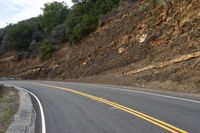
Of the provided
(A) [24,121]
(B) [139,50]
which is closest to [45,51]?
(B) [139,50]

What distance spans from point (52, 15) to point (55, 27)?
5.69m

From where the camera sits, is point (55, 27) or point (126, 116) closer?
point (126, 116)

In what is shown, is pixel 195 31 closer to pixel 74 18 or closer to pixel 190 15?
pixel 190 15

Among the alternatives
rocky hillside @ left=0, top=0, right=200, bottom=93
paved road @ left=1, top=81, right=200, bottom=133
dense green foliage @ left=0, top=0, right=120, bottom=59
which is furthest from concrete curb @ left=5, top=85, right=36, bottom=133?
dense green foliage @ left=0, top=0, right=120, bottom=59

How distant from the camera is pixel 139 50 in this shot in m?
36.3

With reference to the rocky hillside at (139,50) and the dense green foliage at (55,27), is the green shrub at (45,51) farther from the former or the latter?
the rocky hillside at (139,50)

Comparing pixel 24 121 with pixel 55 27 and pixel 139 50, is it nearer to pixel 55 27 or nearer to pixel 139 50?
pixel 139 50

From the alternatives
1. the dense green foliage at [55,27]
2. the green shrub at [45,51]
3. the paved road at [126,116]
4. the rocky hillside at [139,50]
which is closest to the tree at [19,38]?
the dense green foliage at [55,27]

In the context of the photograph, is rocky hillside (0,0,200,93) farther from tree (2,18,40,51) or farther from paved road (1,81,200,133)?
tree (2,18,40,51)

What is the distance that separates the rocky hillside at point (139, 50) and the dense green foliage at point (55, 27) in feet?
5.79

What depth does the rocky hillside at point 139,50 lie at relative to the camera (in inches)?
1056

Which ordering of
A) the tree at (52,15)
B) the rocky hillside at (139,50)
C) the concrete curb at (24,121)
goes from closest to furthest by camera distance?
the concrete curb at (24,121)
the rocky hillside at (139,50)
the tree at (52,15)

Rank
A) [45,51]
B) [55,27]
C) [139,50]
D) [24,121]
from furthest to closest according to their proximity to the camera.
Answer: [55,27] < [45,51] < [139,50] < [24,121]

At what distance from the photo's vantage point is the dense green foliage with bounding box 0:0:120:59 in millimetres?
50562
